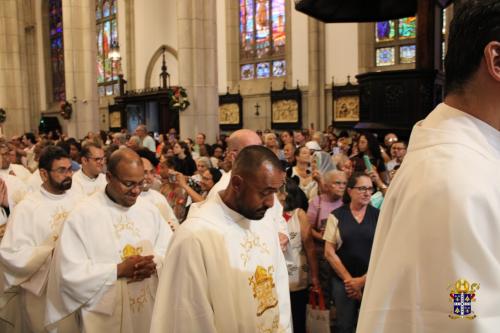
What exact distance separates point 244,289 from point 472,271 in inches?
67.7

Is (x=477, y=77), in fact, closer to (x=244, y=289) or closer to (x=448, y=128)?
(x=448, y=128)

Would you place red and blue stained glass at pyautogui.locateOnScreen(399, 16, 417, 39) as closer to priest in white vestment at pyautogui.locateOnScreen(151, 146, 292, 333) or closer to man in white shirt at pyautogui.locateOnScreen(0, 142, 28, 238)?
man in white shirt at pyautogui.locateOnScreen(0, 142, 28, 238)

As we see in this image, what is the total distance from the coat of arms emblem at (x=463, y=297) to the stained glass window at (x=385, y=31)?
1789 centimetres

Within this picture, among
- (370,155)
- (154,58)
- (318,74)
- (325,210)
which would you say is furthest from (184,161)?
A: (154,58)

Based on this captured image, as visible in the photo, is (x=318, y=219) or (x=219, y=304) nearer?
(x=219, y=304)

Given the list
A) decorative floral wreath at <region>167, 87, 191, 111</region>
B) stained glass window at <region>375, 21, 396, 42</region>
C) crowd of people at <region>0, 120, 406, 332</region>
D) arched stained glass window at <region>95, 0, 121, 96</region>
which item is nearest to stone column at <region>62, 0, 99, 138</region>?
decorative floral wreath at <region>167, 87, 191, 111</region>

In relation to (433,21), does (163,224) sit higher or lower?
lower

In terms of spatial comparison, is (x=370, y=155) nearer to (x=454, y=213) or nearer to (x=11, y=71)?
(x=454, y=213)

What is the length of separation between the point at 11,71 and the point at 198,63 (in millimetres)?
13950

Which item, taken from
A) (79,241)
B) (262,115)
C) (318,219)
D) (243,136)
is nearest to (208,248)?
(79,241)

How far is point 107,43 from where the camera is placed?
29.8 metres

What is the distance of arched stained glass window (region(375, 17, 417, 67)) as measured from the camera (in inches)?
693

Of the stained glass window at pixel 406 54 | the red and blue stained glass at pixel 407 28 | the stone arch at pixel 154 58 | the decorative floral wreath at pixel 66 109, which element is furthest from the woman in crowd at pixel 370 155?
the stone arch at pixel 154 58

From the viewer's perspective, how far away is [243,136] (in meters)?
4.82
